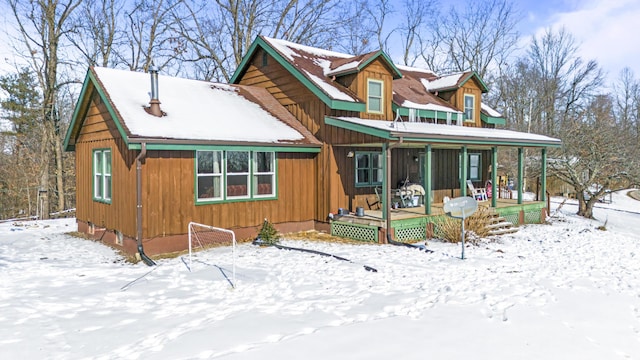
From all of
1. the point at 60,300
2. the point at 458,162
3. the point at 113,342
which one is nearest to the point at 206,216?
the point at 60,300

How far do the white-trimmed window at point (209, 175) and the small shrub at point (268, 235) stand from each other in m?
1.42

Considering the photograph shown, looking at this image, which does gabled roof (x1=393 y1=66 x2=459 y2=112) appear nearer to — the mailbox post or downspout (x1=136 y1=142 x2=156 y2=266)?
the mailbox post

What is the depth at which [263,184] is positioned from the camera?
12.6 meters

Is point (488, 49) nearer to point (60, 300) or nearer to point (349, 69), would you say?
point (349, 69)

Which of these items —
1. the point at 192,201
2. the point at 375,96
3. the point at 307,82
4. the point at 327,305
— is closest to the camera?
the point at 327,305

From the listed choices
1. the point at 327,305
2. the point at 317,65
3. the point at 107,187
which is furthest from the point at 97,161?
the point at 327,305

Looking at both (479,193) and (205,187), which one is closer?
(205,187)

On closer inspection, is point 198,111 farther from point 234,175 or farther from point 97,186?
point 97,186

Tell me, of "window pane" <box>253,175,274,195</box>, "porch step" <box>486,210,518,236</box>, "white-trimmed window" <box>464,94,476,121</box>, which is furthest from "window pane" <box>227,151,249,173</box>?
"white-trimmed window" <box>464,94,476,121</box>

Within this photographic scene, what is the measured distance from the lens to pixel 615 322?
609 cm

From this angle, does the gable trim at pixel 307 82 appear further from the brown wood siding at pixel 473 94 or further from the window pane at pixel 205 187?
the brown wood siding at pixel 473 94

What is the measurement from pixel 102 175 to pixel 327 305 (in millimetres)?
8820

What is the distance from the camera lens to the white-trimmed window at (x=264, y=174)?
1243cm

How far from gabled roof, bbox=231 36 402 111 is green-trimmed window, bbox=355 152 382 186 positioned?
62.2 inches
